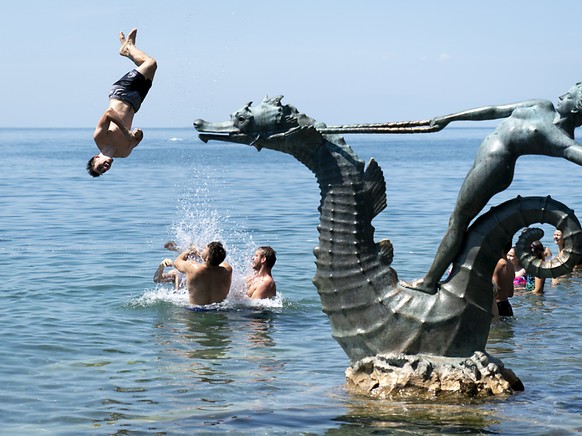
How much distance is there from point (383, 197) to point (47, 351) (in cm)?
483

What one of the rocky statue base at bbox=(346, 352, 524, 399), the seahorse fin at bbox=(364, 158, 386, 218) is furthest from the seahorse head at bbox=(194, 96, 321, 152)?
the rocky statue base at bbox=(346, 352, 524, 399)

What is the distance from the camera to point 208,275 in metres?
13.7

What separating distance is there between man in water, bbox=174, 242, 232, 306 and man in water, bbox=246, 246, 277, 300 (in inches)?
17.2

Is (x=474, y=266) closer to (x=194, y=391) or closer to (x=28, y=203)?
(x=194, y=391)

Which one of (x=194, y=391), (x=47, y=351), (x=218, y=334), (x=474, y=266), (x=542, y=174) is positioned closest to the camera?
(x=474, y=266)

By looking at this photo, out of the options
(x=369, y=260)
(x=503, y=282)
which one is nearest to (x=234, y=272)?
(x=503, y=282)

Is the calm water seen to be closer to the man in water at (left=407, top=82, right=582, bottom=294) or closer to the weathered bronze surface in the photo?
the weathered bronze surface

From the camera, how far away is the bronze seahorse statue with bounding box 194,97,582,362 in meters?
8.99

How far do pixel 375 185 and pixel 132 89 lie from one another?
2613 mm

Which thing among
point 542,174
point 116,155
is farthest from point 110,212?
point 542,174

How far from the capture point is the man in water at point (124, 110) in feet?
32.4

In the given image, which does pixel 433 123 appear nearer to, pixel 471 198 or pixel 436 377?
pixel 471 198

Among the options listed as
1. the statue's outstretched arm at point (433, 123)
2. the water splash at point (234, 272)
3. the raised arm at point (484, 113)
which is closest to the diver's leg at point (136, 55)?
the statue's outstretched arm at point (433, 123)

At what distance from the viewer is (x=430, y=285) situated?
9.20 metres
